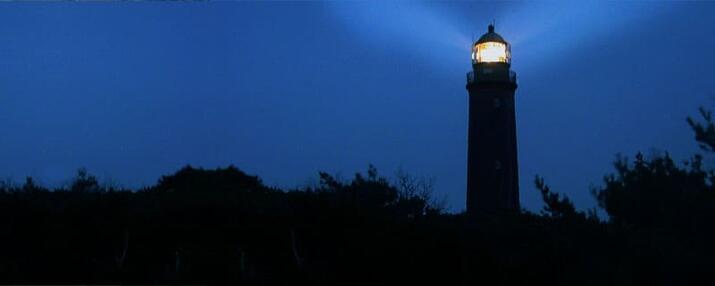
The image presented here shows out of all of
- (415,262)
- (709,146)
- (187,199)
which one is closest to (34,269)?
(187,199)

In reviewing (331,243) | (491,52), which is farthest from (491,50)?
(331,243)

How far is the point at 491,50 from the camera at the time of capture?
113 ft

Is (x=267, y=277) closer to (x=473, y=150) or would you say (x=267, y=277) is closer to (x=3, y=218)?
(x=3, y=218)

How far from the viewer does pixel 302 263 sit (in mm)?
15719

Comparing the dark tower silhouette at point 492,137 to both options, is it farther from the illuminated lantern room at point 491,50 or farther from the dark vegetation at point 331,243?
the dark vegetation at point 331,243

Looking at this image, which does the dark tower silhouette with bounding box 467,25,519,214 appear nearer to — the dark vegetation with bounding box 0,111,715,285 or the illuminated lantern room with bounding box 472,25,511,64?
the illuminated lantern room with bounding box 472,25,511,64

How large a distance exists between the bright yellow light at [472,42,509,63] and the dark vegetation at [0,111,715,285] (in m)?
16.2

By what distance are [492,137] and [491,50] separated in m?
3.08

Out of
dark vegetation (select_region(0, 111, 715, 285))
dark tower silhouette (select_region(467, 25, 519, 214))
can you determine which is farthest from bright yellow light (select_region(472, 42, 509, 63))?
dark vegetation (select_region(0, 111, 715, 285))

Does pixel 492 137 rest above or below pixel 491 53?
below

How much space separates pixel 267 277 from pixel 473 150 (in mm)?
18863

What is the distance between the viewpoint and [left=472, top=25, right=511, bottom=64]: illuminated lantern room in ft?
113

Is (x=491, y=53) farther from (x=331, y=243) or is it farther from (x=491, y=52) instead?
(x=331, y=243)

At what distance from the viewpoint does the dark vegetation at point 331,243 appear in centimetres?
1480
